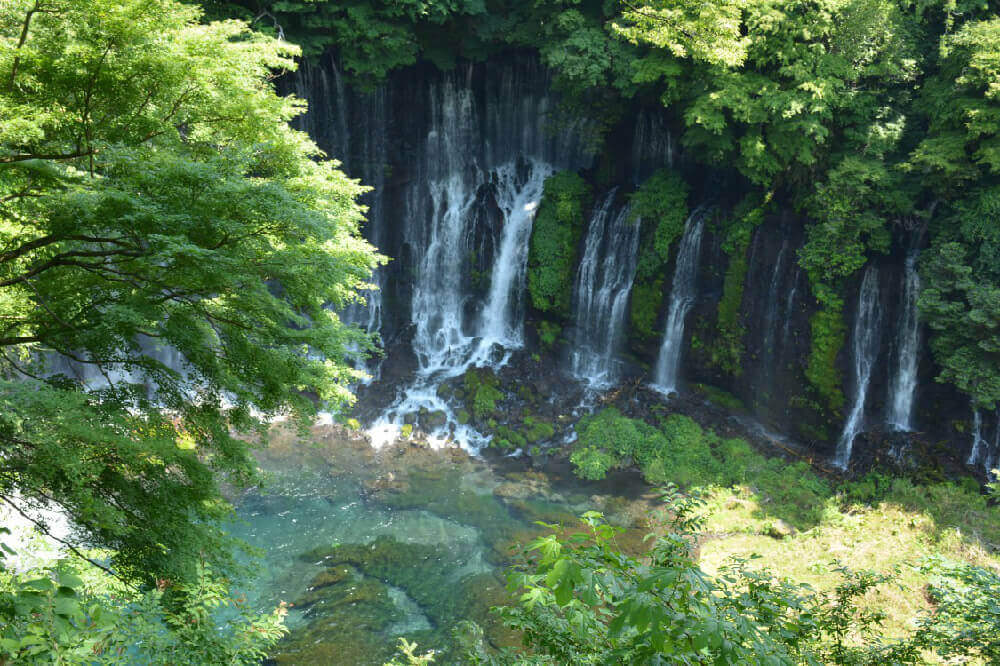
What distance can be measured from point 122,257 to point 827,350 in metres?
14.8

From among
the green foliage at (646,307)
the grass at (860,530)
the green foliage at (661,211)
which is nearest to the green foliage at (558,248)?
the green foliage at (661,211)

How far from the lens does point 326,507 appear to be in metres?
13.6

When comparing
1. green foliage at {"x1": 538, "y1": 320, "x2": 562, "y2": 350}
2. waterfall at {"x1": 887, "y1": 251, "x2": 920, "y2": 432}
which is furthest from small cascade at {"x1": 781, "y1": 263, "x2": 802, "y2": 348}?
green foliage at {"x1": 538, "y1": 320, "x2": 562, "y2": 350}

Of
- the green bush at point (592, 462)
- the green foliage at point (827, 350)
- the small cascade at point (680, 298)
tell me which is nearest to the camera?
the green foliage at point (827, 350)

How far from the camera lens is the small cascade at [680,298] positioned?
16219mm

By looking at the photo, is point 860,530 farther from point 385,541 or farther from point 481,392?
point 481,392

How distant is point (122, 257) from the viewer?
18.3 ft

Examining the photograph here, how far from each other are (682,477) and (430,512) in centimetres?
645

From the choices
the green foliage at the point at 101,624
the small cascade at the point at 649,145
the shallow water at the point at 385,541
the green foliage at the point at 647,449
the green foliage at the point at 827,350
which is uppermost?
the small cascade at the point at 649,145

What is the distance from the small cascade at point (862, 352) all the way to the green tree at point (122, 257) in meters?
12.9

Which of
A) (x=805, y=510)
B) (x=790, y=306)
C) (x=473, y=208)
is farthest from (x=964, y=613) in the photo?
(x=473, y=208)

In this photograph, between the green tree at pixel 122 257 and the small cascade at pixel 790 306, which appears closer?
the green tree at pixel 122 257

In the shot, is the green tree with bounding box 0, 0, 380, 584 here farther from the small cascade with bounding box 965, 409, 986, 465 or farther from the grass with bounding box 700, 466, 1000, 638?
the small cascade with bounding box 965, 409, 986, 465

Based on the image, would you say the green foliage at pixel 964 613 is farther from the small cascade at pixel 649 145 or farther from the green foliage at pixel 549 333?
the small cascade at pixel 649 145
